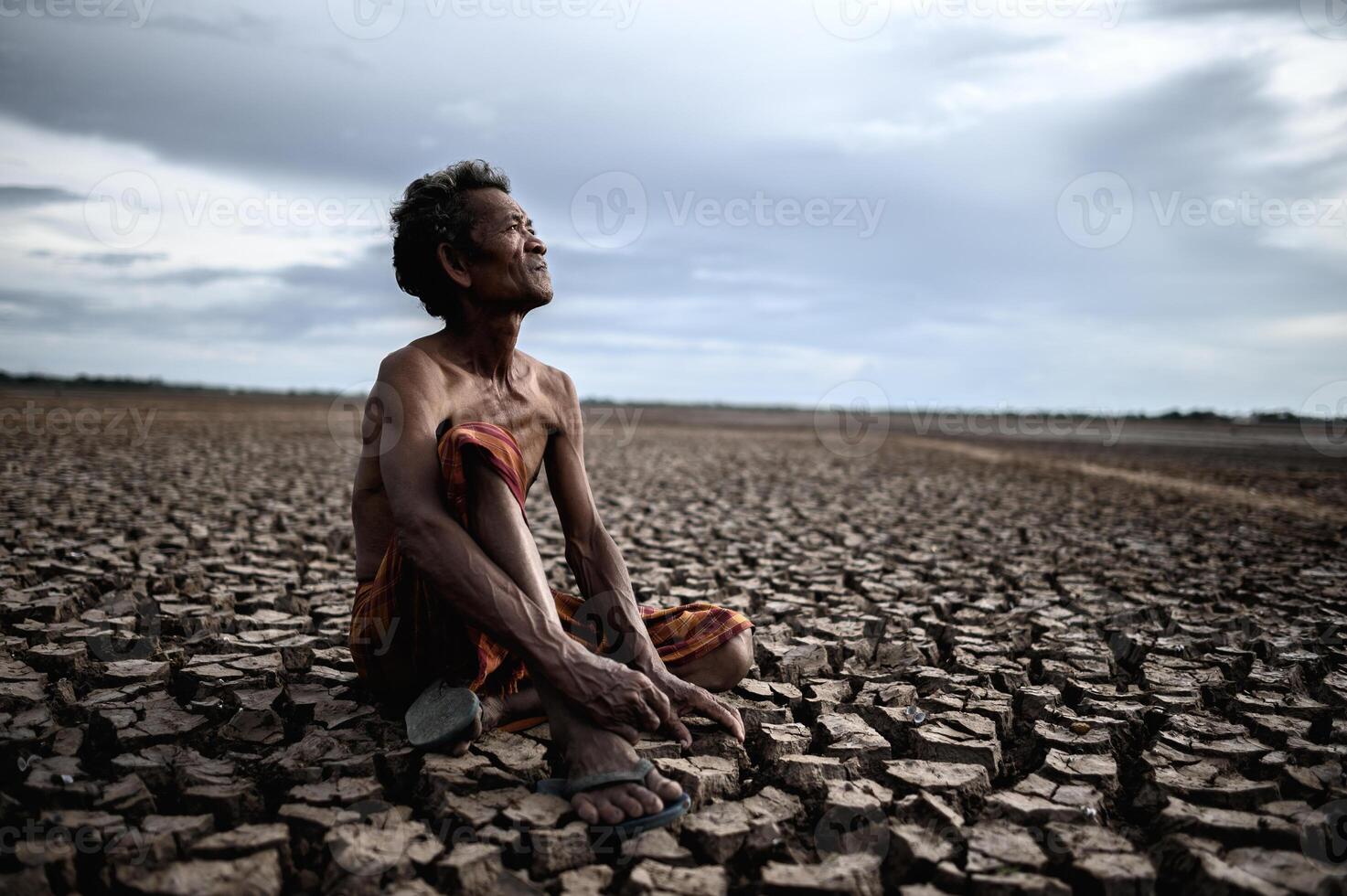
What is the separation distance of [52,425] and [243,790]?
16.2 meters

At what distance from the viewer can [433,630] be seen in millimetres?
1869

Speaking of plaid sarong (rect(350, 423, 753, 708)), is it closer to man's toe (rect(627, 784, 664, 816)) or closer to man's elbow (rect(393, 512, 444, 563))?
man's elbow (rect(393, 512, 444, 563))

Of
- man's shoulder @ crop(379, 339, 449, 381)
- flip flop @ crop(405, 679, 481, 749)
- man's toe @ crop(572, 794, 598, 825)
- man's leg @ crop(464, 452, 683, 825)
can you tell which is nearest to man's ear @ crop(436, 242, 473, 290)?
man's shoulder @ crop(379, 339, 449, 381)

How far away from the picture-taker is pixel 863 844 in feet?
5.01

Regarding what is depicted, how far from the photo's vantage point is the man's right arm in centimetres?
160

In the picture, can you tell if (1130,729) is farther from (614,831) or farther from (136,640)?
(136,640)

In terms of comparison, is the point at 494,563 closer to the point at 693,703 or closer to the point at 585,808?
the point at 585,808

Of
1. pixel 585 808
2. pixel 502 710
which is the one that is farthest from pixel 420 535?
pixel 585 808

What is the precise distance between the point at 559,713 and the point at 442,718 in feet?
1.02

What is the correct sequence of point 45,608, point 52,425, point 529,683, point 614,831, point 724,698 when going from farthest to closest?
point 52,425 < point 45,608 < point 724,698 < point 529,683 < point 614,831

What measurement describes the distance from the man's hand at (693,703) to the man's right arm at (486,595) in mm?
307

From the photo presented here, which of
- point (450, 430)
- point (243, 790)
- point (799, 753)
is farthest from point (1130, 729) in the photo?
point (243, 790)

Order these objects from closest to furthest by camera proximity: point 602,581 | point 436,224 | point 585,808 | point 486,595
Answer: point 585,808, point 486,595, point 436,224, point 602,581

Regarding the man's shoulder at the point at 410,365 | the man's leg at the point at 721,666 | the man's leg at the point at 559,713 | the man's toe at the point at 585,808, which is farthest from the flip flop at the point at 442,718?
the man's shoulder at the point at 410,365
